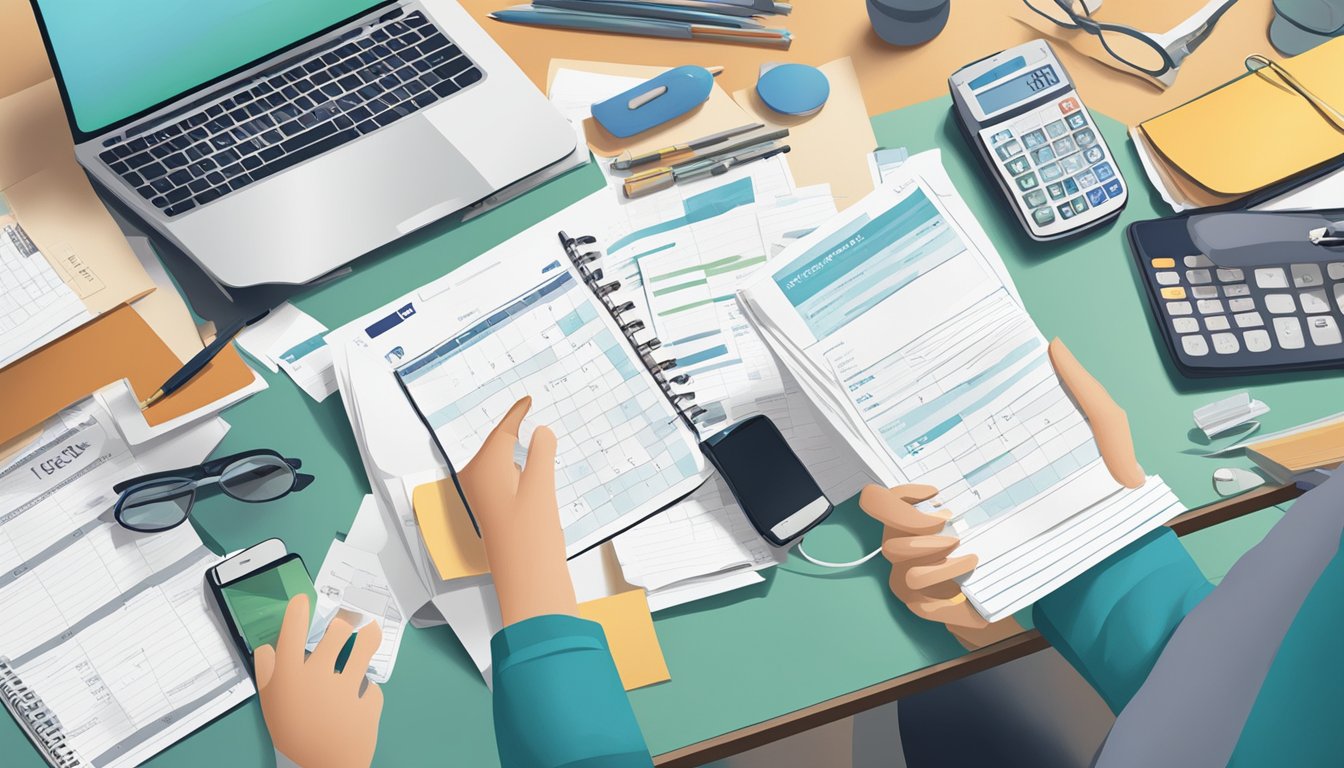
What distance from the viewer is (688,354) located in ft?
2.99

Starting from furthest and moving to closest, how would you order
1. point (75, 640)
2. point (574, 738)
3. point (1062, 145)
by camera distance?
point (1062, 145)
point (75, 640)
point (574, 738)

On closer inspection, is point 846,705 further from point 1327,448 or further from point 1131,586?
point 1327,448

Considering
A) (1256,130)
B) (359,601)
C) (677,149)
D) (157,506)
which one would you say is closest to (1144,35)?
(1256,130)

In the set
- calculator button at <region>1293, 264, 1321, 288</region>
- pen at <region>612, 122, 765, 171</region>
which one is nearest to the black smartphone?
pen at <region>612, 122, 765, 171</region>

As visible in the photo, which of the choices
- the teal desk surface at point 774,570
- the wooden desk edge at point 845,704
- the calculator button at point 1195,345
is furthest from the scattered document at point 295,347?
the calculator button at point 1195,345

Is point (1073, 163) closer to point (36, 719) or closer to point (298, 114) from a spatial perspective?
point (298, 114)

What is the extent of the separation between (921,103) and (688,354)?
0.38m

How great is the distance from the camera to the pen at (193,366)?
871 millimetres

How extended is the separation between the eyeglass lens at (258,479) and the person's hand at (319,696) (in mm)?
107

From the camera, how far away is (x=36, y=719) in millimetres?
810

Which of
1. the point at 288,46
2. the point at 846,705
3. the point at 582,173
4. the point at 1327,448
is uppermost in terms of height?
the point at 288,46

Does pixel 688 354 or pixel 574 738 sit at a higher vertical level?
pixel 688 354

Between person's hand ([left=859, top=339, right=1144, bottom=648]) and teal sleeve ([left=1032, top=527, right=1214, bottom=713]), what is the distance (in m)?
0.05

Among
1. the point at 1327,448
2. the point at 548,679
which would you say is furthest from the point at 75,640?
the point at 1327,448
